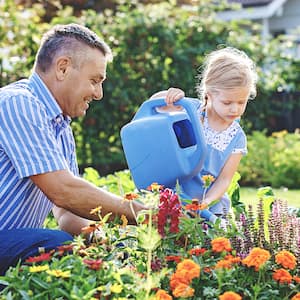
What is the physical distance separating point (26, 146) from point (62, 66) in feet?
1.14

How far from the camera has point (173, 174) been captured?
3.55 meters

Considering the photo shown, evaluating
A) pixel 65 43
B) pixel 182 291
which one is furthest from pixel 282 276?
pixel 65 43

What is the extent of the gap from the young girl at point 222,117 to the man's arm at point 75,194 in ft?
2.55

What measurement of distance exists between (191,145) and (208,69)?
0.51m

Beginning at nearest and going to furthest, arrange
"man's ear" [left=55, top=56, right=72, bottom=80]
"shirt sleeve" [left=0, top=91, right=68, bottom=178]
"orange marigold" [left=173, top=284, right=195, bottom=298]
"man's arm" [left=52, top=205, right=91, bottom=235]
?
"orange marigold" [left=173, top=284, right=195, bottom=298] → "shirt sleeve" [left=0, top=91, right=68, bottom=178] → "man's ear" [left=55, top=56, right=72, bottom=80] → "man's arm" [left=52, top=205, right=91, bottom=235]

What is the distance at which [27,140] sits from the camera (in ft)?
9.74

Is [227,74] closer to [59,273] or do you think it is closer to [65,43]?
[65,43]

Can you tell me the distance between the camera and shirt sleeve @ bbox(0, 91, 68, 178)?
295cm

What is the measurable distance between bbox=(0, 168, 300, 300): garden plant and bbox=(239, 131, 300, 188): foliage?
17.8 feet

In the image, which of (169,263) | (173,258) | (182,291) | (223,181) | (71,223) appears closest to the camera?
(182,291)

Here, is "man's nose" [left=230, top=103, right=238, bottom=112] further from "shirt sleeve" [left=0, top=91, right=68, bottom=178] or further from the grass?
the grass

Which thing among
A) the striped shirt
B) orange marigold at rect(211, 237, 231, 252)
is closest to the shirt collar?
the striped shirt

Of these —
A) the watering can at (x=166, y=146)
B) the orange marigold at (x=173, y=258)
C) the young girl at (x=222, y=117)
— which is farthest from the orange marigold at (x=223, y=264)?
the young girl at (x=222, y=117)

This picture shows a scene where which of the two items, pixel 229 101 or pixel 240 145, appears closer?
pixel 229 101
